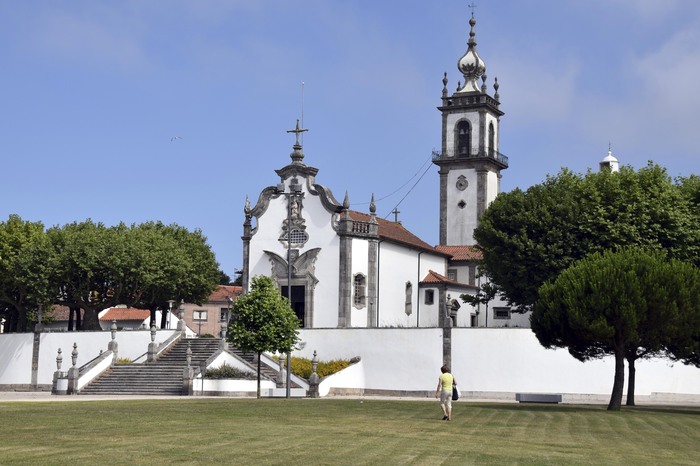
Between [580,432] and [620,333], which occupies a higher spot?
[620,333]

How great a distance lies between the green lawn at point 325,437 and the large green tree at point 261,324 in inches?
584

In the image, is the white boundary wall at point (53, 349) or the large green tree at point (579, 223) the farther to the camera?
the white boundary wall at point (53, 349)

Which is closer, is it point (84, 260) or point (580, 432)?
point (580, 432)

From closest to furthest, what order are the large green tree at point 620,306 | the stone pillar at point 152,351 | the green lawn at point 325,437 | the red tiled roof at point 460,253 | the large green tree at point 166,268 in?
the green lawn at point 325,437
the large green tree at point 620,306
the stone pillar at point 152,351
the large green tree at point 166,268
the red tiled roof at point 460,253

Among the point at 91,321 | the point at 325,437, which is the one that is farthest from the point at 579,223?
the point at 325,437

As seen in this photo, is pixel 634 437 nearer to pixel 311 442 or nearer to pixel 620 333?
pixel 311 442

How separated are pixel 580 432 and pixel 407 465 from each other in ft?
32.2

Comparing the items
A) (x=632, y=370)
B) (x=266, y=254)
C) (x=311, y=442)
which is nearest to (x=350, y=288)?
(x=266, y=254)

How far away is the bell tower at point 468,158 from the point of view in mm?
82562

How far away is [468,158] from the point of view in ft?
272

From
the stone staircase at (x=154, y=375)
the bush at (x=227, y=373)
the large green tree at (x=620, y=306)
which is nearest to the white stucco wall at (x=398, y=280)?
the stone staircase at (x=154, y=375)

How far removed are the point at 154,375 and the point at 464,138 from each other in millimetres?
38293

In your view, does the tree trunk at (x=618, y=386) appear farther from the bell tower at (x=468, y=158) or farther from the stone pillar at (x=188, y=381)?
the bell tower at (x=468, y=158)

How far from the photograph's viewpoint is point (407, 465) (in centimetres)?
1694
